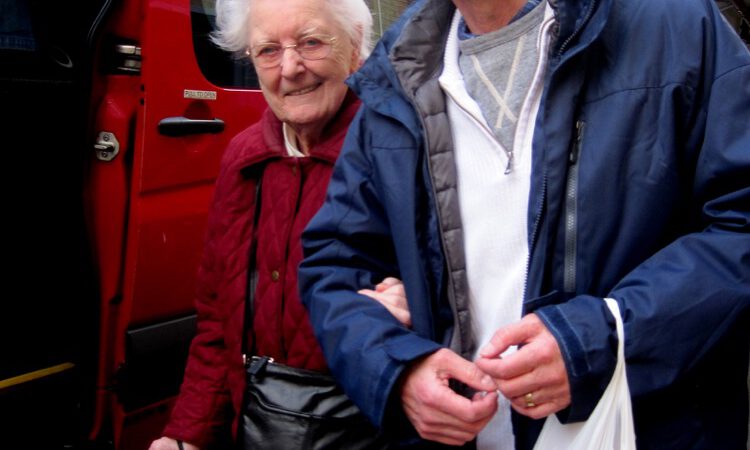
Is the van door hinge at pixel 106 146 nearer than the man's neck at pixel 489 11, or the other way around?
the man's neck at pixel 489 11

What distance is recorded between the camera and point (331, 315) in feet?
4.33

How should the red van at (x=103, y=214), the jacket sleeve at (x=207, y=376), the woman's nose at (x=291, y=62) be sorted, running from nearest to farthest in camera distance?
the woman's nose at (x=291, y=62) < the jacket sleeve at (x=207, y=376) < the red van at (x=103, y=214)

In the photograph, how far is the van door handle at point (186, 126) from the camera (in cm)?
247

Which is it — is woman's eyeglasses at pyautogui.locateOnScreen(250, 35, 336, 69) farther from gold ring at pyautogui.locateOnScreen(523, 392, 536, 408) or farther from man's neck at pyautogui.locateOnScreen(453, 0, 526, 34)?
gold ring at pyautogui.locateOnScreen(523, 392, 536, 408)

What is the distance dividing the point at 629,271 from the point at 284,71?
3.20ft

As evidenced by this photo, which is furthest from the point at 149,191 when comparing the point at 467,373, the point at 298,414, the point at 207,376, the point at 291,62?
the point at 467,373

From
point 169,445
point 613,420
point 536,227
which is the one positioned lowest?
point 169,445

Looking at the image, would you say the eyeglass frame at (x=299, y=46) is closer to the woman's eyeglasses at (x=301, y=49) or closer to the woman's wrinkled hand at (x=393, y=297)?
the woman's eyeglasses at (x=301, y=49)

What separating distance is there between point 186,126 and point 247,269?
999 mm

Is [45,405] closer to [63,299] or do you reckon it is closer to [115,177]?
[63,299]

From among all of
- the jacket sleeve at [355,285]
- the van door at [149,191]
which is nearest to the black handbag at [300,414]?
the jacket sleeve at [355,285]

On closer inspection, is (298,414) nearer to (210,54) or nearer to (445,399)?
(445,399)

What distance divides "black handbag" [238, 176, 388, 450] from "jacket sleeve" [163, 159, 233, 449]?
246mm

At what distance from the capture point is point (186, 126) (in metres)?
2.55
